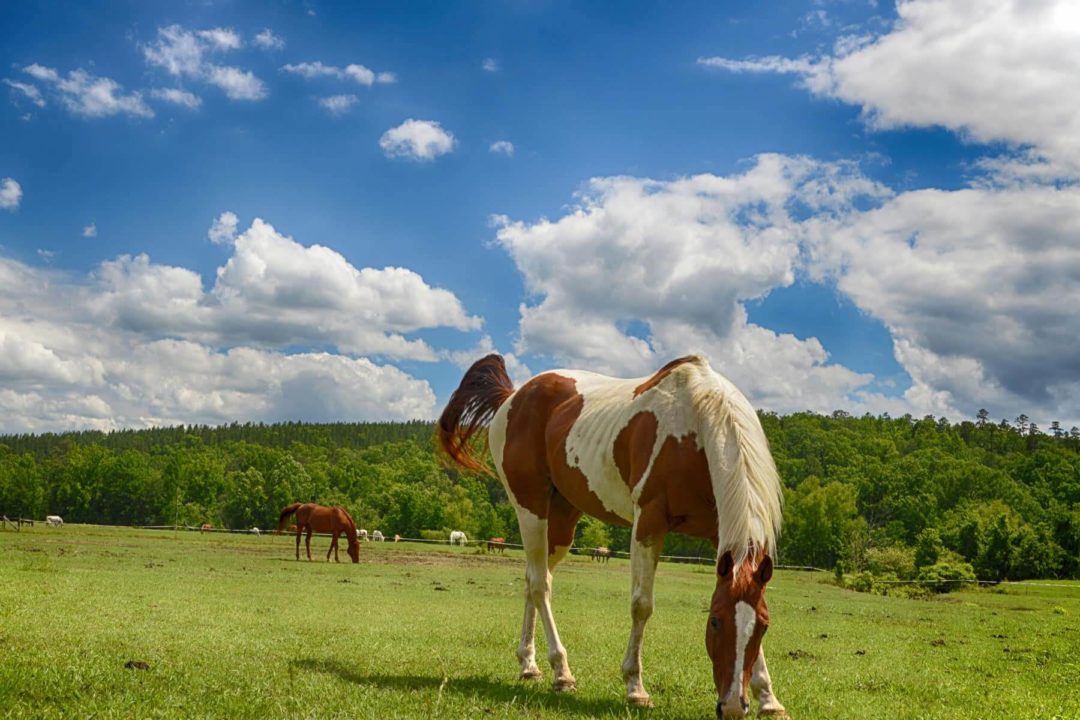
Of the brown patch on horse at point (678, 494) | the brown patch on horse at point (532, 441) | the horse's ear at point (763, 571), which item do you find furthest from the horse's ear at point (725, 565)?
the brown patch on horse at point (532, 441)

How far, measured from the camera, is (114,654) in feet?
25.8

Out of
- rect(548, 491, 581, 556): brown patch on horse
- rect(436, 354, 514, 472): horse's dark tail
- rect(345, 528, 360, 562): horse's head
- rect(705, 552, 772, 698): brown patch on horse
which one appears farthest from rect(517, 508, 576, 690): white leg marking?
rect(345, 528, 360, 562): horse's head

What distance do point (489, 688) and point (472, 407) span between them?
4.11 metres

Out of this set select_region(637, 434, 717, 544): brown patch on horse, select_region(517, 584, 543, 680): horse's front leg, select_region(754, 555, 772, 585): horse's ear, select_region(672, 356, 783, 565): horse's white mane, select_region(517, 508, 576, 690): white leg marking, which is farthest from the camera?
select_region(517, 508, 576, 690): white leg marking

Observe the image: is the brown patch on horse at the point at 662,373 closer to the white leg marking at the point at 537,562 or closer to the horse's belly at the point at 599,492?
the horse's belly at the point at 599,492

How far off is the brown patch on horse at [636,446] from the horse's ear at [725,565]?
129 centimetres

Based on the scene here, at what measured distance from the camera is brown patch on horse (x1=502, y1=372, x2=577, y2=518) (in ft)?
28.6

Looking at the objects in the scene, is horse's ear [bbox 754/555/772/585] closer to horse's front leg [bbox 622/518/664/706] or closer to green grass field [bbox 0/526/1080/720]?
horse's front leg [bbox 622/518/664/706]

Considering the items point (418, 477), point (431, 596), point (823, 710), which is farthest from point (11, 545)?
point (418, 477)

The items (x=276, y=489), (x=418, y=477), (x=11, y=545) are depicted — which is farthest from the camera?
(x=418, y=477)

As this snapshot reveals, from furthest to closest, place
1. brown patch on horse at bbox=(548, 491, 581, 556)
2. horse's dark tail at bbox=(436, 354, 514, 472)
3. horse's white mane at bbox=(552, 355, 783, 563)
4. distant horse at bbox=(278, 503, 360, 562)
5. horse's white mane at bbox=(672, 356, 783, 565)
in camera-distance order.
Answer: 1. distant horse at bbox=(278, 503, 360, 562)
2. horse's dark tail at bbox=(436, 354, 514, 472)
3. brown patch on horse at bbox=(548, 491, 581, 556)
4. horse's white mane at bbox=(552, 355, 783, 563)
5. horse's white mane at bbox=(672, 356, 783, 565)

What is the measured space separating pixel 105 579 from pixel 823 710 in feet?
53.9

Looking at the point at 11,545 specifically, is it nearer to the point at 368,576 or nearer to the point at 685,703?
the point at 368,576

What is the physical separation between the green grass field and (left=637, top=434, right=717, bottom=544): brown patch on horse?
147 centimetres
